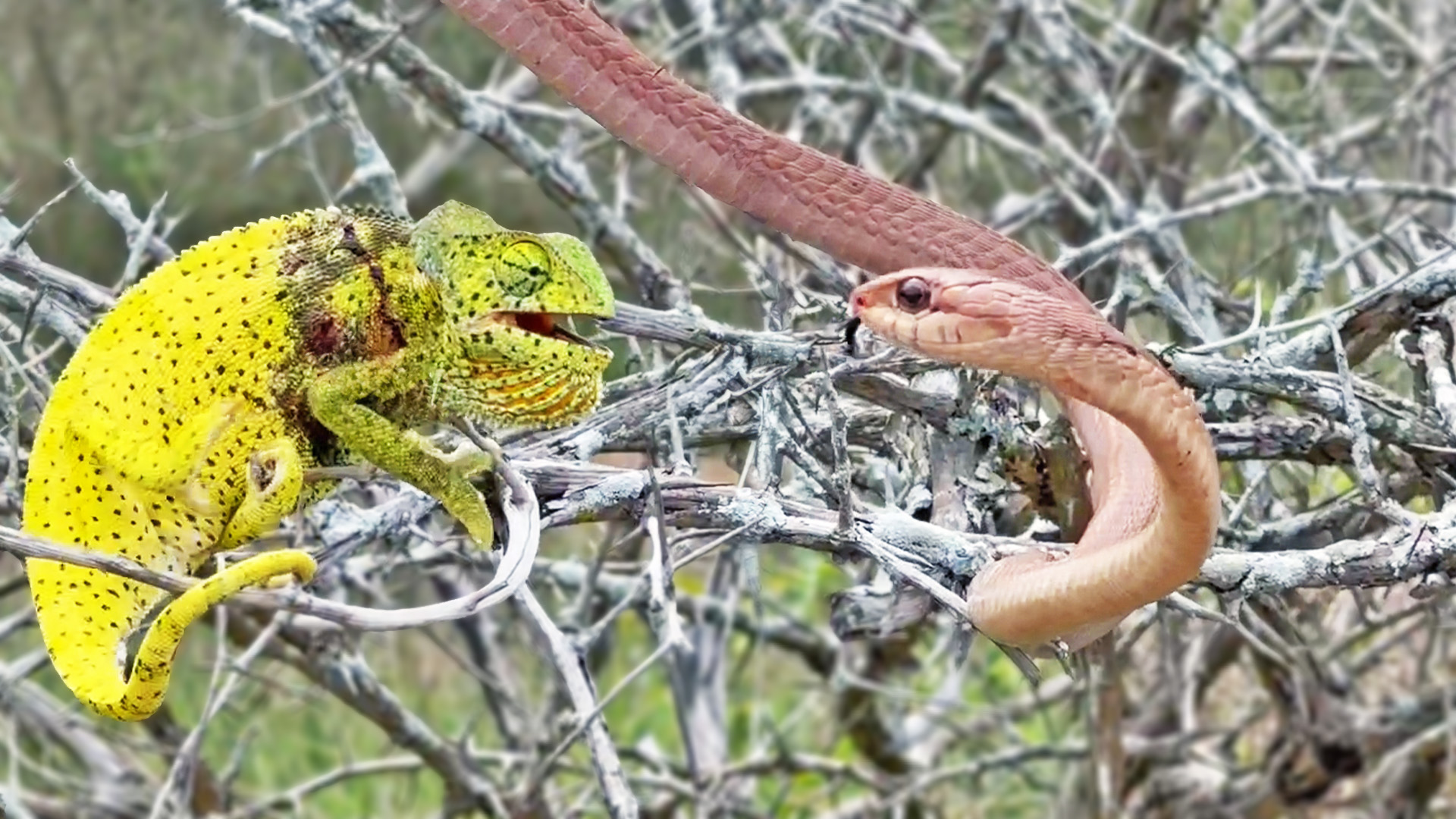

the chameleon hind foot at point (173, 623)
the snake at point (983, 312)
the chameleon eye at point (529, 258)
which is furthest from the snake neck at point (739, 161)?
the chameleon hind foot at point (173, 623)

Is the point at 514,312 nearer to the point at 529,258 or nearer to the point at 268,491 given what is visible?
the point at 529,258

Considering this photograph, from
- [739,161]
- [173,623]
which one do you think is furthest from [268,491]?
[739,161]

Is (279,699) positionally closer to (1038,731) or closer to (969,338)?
(1038,731)

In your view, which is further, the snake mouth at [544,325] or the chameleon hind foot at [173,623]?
the snake mouth at [544,325]

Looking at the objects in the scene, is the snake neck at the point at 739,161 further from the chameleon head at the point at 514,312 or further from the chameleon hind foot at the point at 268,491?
the chameleon hind foot at the point at 268,491

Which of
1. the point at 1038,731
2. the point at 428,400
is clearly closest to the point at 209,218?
the point at 1038,731

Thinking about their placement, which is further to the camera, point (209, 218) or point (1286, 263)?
point (209, 218)

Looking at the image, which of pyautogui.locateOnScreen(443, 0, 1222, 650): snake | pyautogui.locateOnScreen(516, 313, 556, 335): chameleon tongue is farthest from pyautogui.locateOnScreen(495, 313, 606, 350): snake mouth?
pyautogui.locateOnScreen(443, 0, 1222, 650): snake

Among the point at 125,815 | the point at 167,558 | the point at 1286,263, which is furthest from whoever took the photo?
the point at 1286,263
